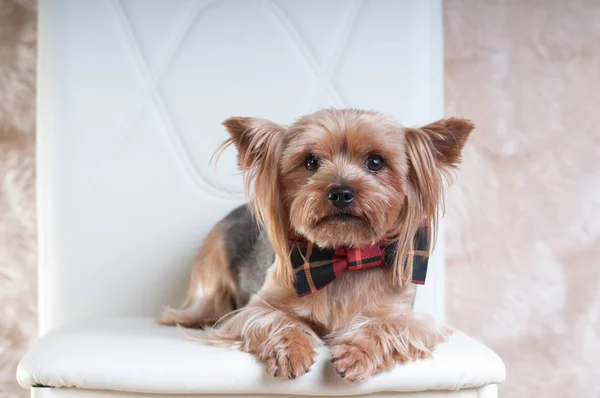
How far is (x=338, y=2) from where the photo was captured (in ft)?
6.57

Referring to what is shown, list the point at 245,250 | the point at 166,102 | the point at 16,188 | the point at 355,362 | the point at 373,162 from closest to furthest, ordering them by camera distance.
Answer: the point at 355,362 < the point at 373,162 < the point at 245,250 < the point at 166,102 < the point at 16,188

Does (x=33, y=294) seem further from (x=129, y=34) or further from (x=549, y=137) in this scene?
(x=549, y=137)

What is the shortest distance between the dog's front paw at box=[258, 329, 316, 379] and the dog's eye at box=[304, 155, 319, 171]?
0.33 meters

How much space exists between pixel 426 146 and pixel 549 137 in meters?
0.97

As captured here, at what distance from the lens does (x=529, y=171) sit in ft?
7.06

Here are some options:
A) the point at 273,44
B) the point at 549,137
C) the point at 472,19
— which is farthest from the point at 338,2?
the point at 549,137

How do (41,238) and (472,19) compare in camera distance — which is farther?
(472,19)

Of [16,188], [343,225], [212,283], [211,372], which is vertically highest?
[16,188]

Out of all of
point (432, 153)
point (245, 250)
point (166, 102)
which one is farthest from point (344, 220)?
point (166, 102)

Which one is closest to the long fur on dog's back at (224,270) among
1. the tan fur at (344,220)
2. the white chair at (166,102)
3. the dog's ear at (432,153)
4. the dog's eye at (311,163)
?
the white chair at (166,102)

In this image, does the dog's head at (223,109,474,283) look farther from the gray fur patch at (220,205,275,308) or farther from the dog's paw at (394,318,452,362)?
the gray fur patch at (220,205,275,308)

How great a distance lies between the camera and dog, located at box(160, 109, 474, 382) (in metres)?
1.27

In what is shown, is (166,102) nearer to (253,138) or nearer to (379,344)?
(253,138)

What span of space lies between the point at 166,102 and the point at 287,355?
102 centimetres
